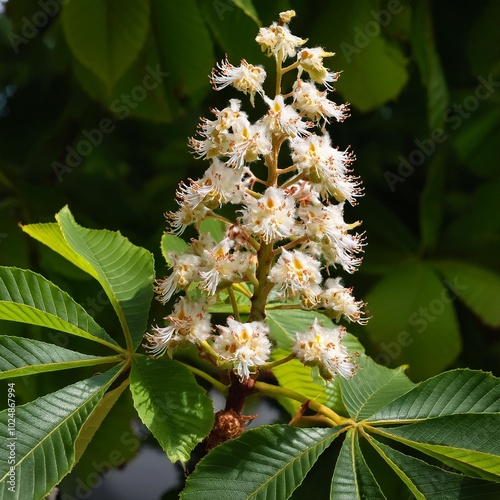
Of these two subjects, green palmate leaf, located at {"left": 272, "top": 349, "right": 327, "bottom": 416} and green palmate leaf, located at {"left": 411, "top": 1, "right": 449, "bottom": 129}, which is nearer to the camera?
green palmate leaf, located at {"left": 272, "top": 349, "right": 327, "bottom": 416}

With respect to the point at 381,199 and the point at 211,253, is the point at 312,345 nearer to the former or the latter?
the point at 211,253

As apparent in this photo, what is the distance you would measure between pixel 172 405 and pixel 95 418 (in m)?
→ 0.15

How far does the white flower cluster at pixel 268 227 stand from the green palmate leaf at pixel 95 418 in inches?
3.3

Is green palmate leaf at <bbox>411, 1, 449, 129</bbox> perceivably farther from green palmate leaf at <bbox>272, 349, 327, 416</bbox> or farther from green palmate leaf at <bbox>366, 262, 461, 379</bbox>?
green palmate leaf at <bbox>272, 349, 327, 416</bbox>

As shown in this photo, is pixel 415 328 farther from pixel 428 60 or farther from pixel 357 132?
pixel 357 132

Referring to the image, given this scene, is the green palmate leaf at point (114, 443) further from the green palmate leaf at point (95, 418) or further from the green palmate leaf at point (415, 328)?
the green palmate leaf at point (95, 418)

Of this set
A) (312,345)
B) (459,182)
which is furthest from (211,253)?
(459,182)

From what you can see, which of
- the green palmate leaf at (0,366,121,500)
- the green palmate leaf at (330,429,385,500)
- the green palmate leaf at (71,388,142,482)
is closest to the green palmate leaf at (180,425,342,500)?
the green palmate leaf at (330,429,385,500)

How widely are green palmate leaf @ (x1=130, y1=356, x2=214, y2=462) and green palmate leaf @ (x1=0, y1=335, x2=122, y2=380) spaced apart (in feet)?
0.26

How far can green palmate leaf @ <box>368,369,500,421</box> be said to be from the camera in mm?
807

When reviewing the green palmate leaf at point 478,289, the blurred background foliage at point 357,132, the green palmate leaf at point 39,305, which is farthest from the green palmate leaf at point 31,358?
the green palmate leaf at point 478,289

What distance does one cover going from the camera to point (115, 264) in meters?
0.94

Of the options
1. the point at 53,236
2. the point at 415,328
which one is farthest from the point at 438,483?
the point at 415,328

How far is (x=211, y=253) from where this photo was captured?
79cm
